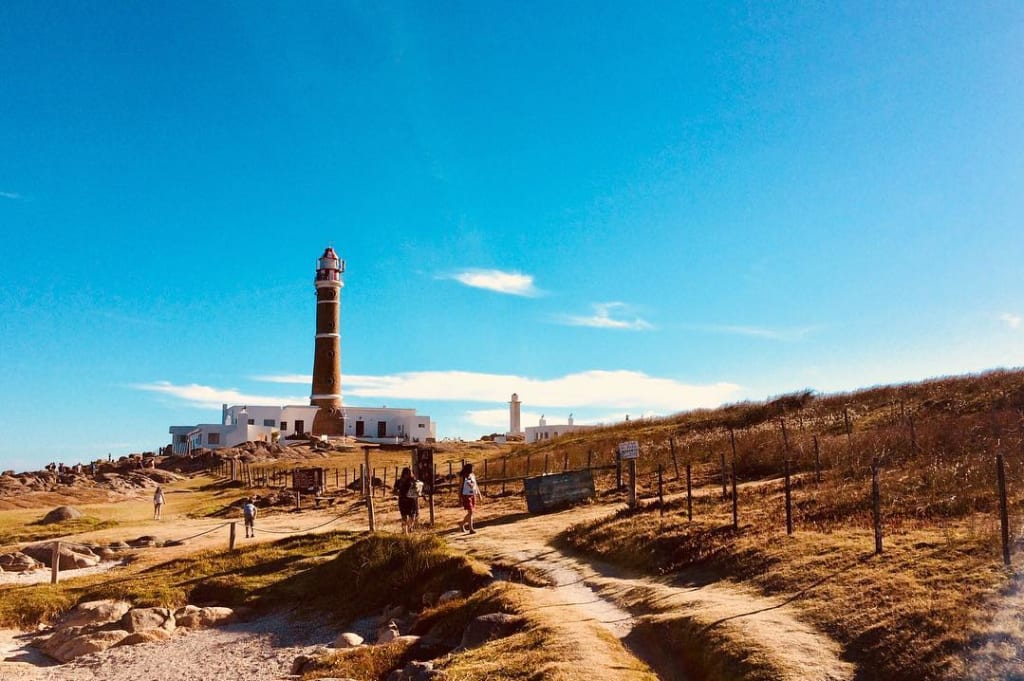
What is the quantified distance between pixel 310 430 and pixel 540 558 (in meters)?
70.4

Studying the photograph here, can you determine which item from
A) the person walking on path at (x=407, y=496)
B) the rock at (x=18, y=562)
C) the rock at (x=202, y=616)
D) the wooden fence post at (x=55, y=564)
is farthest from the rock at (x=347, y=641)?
the rock at (x=18, y=562)

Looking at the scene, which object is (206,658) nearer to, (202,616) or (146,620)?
(202,616)

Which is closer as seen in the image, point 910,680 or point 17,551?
point 910,680

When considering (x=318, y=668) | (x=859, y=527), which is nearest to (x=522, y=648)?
(x=318, y=668)

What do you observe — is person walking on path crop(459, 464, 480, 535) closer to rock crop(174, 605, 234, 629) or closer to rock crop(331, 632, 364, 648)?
rock crop(331, 632, 364, 648)

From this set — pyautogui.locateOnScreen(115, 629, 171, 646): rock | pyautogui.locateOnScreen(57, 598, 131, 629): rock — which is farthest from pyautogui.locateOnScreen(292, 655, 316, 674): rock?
pyautogui.locateOnScreen(57, 598, 131, 629): rock

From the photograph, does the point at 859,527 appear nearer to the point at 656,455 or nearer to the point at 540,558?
the point at 540,558

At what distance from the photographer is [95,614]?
63.3ft

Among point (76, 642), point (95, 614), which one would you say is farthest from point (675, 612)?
point (95, 614)

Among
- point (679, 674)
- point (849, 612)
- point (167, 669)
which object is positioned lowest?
point (167, 669)

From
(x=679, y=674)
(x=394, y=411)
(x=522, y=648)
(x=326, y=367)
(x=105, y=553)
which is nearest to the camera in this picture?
(x=679, y=674)

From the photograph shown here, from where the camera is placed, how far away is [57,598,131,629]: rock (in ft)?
62.6

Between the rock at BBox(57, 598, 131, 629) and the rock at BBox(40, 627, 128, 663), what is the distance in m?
0.70

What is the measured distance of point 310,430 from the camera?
279ft
